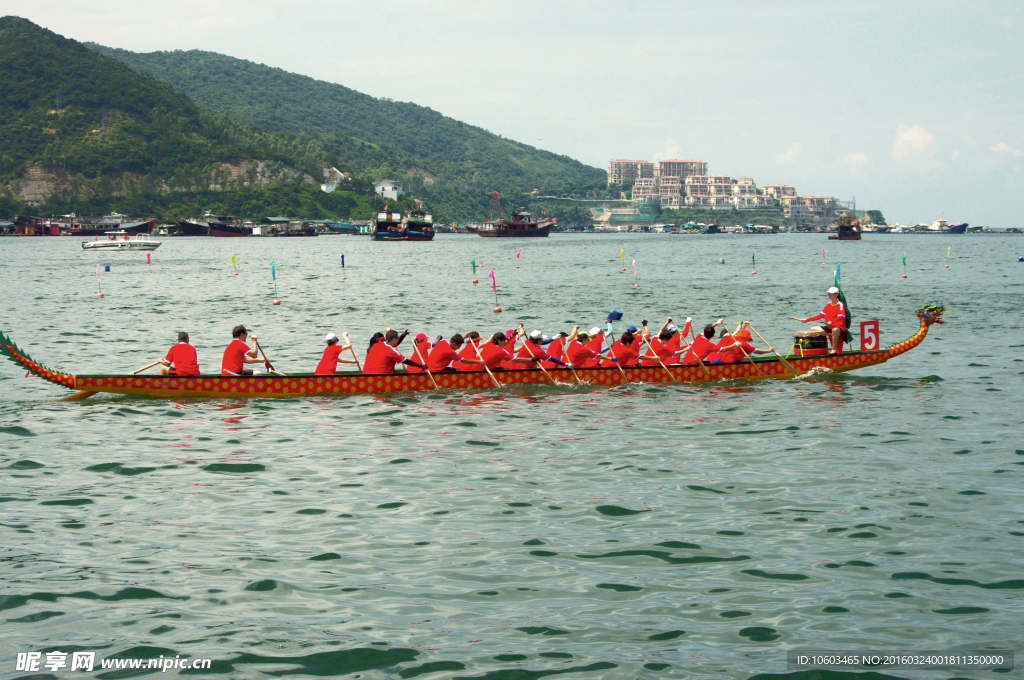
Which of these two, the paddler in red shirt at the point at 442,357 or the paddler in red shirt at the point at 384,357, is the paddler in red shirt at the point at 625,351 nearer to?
the paddler in red shirt at the point at 442,357

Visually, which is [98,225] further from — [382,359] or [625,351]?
[625,351]

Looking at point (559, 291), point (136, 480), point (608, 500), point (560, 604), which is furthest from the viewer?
point (559, 291)

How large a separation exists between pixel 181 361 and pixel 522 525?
11.1m

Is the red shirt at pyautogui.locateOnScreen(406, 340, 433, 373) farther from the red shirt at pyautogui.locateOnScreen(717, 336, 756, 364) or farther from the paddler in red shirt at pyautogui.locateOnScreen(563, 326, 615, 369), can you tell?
the red shirt at pyautogui.locateOnScreen(717, 336, 756, 364)

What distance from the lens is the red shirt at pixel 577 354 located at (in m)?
21.2

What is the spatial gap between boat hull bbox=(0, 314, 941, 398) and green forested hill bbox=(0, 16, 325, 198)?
577ft

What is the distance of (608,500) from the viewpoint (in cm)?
1225

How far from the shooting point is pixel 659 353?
2173cm

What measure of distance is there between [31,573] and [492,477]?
645 centimetres

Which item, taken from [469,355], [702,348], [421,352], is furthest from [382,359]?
[702,348]

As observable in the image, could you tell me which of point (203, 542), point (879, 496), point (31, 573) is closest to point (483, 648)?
point (203, 542)

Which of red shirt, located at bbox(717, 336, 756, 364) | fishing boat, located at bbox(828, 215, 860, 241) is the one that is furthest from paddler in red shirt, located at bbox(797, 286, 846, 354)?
fishing boat, located at bbox(828, 215, 860, 241)

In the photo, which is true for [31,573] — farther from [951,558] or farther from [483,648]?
[951,558]

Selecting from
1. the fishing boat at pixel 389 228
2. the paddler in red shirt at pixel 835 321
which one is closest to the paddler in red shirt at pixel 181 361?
the paddler in red shirt at pixel 835 321
